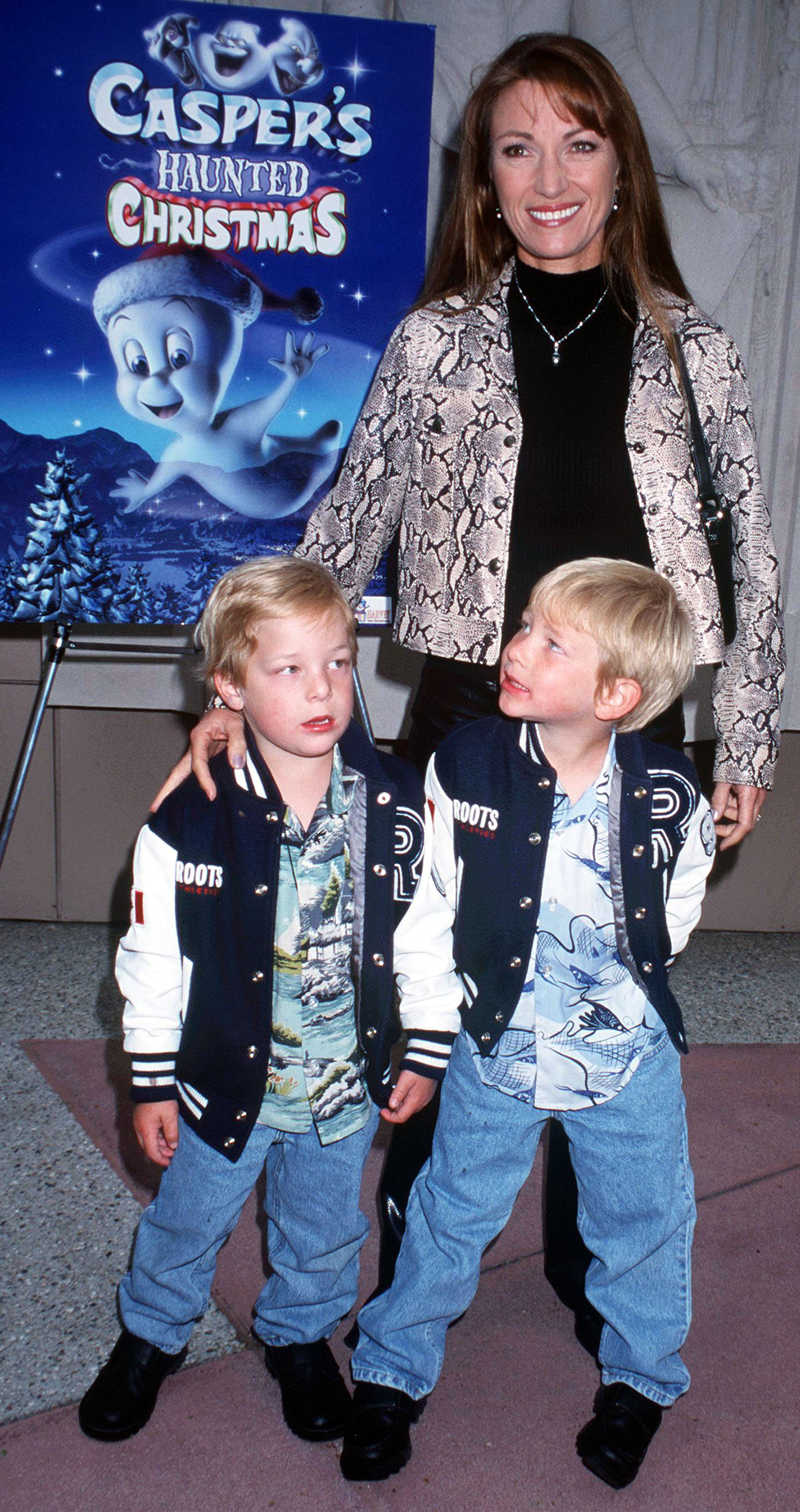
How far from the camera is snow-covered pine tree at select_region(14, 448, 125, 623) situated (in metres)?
2.81

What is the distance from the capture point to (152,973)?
62.4 inches

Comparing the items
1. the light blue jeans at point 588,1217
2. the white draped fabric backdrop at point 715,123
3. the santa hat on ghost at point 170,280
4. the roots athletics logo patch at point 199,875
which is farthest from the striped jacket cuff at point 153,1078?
the white draped fabric backdrop at point 715,123

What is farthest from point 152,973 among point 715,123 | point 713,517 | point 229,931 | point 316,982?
point 715,123

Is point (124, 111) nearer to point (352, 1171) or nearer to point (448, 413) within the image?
point (448, 413)

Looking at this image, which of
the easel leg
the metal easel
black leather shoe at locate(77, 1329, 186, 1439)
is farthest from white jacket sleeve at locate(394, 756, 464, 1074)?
the easel leg

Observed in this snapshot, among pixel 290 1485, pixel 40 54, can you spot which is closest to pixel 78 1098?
pixel 290 1485

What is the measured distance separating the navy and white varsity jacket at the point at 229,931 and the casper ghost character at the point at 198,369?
1.45m

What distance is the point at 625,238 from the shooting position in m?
1.81

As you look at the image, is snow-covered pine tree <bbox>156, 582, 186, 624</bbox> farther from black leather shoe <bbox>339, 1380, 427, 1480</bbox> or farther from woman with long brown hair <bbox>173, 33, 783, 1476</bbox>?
black leather shoe <bbox>339, 1380, 427, 1480</bbox>

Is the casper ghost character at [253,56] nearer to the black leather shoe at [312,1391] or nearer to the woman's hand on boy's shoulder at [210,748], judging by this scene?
the woman's hand on boy's shoulder at [210,748]

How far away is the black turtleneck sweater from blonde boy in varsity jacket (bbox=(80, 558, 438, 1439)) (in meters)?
0.34

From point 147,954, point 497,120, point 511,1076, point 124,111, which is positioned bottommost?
point 511,1076

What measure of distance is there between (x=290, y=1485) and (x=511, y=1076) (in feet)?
2.18

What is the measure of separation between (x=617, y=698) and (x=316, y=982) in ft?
1.88
